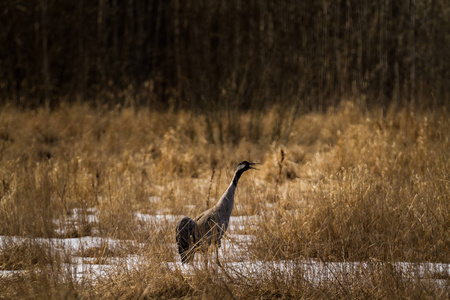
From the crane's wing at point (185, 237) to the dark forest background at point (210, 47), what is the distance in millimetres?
7692

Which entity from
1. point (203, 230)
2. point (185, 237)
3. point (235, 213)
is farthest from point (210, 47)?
point (185, 237)

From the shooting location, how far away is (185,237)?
12.4 ft

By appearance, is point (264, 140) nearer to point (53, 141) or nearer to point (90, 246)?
point (53, 141)

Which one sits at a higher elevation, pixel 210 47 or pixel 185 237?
pixel 210 47

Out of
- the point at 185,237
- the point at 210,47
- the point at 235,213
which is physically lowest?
the point at 235,213

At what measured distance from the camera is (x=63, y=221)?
495 centimetres

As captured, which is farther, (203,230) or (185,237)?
(203,230)

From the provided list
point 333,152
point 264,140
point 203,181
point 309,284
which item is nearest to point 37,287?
point 309,284

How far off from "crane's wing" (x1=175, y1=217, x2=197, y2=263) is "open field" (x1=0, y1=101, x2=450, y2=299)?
0.11m

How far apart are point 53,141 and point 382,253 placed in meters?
7.12

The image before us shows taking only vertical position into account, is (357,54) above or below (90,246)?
above

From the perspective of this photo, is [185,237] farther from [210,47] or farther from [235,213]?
[210,47]

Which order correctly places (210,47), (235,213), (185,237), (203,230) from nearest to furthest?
(185,237)
(203,230)
(235,213)
(210,47)

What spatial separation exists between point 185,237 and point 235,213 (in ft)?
6.31
